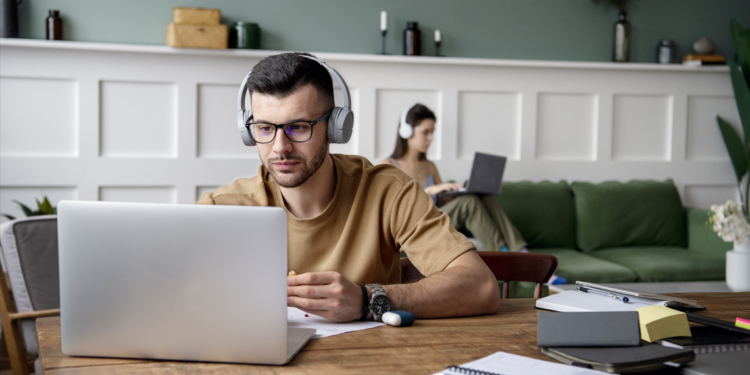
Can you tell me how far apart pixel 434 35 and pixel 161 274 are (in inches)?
127

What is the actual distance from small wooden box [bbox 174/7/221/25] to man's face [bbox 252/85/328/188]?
222 cm

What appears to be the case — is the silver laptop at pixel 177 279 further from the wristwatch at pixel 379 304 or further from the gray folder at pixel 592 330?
the gray folder at pixel 592 330

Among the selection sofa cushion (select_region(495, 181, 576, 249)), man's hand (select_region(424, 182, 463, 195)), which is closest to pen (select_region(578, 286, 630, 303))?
man's hand (select_region(424, 182, 463, 195))

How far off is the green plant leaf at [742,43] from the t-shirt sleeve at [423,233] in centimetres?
338

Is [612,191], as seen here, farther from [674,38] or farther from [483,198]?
[674,38]

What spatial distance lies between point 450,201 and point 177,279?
2.73 m

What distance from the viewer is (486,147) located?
154 inches

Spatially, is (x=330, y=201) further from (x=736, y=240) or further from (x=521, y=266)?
(x=736, y=240)

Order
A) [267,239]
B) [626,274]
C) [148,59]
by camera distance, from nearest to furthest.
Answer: [267,239], [626,274], [148,59]

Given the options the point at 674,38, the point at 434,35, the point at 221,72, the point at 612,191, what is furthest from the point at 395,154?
the point at 674,38

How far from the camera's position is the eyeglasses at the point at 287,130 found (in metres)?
1.34

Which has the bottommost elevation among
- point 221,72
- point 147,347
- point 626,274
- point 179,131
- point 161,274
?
point 626,274

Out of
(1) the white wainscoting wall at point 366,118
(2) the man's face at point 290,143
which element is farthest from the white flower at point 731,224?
(2) the man's face at point 290,143

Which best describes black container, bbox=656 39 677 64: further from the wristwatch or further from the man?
the wristwatch
